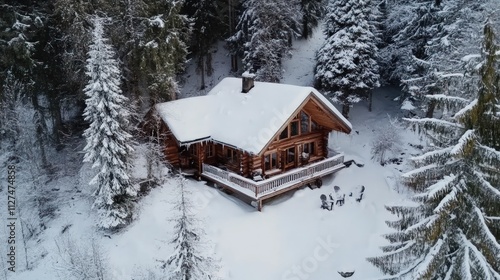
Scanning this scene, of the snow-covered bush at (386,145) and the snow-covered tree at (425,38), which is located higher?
the snow-covered tree at (425,38)

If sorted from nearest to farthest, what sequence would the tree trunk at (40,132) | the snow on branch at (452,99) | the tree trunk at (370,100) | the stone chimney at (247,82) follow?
the snow on branch at (452,99)
the stone chimney at (247,82)
the tree trunk at (40,132)
the tree trunk at (370,100)

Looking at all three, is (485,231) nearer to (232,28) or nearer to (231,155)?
(231,155)

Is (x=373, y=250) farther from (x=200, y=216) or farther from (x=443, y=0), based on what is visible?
(x=443, y=0)

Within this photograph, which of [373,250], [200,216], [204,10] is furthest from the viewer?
[204,10]

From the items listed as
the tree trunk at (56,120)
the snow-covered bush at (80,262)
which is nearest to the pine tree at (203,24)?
the tree trunk at (56,120)

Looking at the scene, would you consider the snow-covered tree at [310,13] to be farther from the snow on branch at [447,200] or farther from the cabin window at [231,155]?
the snow on branch at [447,200]

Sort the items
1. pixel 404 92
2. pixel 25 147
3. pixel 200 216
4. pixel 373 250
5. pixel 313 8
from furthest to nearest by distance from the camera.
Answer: pixel 313 8 → pixel 404 92 → pixel 25 147 → pixel 200 216 → pixel 373 250

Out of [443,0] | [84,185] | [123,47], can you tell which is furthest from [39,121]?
[443,0]
